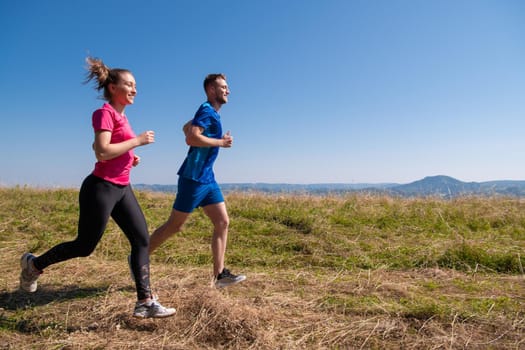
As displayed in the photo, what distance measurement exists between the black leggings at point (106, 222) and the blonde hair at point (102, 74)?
828mm

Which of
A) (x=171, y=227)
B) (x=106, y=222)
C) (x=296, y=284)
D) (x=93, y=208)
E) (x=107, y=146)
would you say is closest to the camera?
(x=107, y=146)

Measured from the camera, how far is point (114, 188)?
305 centimetres

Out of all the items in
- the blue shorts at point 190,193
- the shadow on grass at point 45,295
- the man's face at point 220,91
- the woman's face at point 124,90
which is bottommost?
the shadow on grass at point 45,295

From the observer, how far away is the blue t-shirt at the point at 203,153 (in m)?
3.78

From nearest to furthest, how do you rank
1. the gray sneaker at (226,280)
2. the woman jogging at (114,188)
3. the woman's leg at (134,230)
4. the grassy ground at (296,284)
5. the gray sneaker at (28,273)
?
the grassy ground at (296,284)
the woman jogging at (114,188)
the woman's leg at (134,230)
the gray sneaker at (28,273)
the gray sneaker at (226,280)

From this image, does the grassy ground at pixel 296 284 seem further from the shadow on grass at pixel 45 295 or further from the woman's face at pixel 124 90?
the woman's face at pixel 124 90

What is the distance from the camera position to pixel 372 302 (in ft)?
11.5

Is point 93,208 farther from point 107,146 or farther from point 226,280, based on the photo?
point 226,280

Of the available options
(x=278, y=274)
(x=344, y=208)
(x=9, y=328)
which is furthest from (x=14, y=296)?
(x=344, y=208)

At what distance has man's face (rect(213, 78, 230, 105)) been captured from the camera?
395 cm

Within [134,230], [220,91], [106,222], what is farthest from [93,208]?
[220,91]

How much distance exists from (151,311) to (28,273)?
1473 millimetres

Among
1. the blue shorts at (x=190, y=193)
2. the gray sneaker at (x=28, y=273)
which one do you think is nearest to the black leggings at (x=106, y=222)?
the gray sneaker at (x=28, y=273)

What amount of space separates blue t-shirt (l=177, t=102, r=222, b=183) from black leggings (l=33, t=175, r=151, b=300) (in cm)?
72
